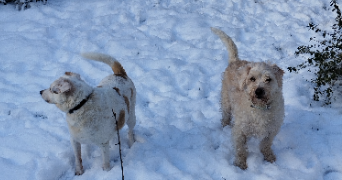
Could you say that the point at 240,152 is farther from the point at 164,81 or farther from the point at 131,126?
the point at 164,81

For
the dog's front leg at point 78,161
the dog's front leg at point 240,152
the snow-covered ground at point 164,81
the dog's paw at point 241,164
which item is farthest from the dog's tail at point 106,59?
the dog's paw at point 241,164

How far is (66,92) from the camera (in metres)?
2.75

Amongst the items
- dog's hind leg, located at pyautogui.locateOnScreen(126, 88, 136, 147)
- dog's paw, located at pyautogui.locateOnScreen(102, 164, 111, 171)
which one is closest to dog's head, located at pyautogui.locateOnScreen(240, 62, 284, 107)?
dog's hind leg, located at pyautogui.locateOnScreen(126, 88, 136, 147)

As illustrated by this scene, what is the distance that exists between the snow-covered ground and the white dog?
495 millimetres

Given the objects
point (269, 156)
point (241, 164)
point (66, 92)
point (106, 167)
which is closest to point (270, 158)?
point (269, 156)

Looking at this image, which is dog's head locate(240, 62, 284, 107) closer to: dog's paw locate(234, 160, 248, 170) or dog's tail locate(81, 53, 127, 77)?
dog's paw locate(234, 160, 248, 170)

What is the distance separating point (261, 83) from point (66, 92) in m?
2.02

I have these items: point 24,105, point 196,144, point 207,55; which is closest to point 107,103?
point 196,144

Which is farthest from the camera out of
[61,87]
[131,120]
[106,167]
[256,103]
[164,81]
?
[164,81]

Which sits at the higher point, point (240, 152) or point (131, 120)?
point (240, 152)

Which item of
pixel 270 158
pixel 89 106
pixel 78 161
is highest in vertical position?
pixel 89 106

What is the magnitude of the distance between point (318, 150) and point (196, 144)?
157 cm

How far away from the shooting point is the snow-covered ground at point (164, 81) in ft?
11.2

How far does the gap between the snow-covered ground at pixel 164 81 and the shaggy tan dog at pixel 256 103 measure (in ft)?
0.76
